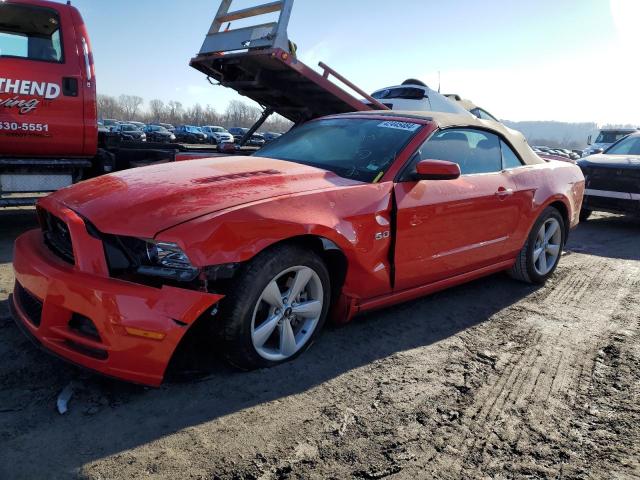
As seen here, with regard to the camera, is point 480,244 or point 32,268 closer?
point 32,268

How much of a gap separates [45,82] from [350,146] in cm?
340

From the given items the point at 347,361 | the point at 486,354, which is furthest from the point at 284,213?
the point at 486,354

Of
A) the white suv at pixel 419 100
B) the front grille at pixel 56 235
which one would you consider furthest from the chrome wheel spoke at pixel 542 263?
the white suv at pixel 419 100

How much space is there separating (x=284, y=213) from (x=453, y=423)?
1.32m

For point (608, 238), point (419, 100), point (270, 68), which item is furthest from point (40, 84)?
point (608, 238)

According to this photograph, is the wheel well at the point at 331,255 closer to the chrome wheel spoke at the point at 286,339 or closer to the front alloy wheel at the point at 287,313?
the front alloy wheel at the point at 287,313

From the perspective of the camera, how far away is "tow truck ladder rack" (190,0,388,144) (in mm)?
5717

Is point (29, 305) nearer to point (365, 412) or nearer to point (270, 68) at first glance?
point (365, 412)

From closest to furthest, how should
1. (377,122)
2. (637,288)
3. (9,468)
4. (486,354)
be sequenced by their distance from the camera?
(9,468)
(486,354)
(377,122)
(637,288)

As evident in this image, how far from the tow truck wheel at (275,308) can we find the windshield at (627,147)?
8.10 m

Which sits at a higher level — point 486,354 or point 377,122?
point 377,122

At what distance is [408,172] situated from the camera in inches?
129

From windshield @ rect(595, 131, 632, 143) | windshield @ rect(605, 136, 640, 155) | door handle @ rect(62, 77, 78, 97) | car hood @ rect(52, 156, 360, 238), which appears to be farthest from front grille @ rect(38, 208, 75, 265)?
windshield @ rect(595, 131, 632, 143)

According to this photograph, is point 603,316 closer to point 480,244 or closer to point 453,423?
point 480,244
